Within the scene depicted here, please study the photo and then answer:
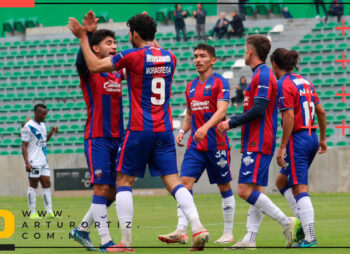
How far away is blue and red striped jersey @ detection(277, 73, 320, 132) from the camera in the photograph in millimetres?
8359

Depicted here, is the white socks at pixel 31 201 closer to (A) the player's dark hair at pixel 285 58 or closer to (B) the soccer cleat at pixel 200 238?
(A) the player's dark hair at pixel 285 58

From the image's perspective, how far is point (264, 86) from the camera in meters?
7.98

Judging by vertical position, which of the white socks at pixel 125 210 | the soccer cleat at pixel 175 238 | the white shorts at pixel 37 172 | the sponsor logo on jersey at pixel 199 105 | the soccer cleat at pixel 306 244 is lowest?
the white shorts at pixel 37 172

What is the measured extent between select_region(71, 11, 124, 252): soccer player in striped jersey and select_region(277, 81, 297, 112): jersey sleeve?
1649mm

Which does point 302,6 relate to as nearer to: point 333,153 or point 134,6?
point 134,6

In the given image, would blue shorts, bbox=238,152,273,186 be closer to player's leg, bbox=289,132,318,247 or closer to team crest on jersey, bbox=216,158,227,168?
player's leg, bbox=289,132,318,247

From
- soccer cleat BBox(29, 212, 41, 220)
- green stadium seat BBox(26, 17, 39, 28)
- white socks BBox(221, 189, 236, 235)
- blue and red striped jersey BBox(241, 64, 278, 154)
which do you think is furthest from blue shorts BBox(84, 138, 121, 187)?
green stadium seat BBox(26, 17, 39, 28)

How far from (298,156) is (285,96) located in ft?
2.12

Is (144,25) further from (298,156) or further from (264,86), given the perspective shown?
(298,156)

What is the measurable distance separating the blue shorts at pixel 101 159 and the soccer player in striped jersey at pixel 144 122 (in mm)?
391

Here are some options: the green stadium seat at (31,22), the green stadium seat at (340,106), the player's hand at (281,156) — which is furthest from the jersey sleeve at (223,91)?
the green stadium seat at (31,22)

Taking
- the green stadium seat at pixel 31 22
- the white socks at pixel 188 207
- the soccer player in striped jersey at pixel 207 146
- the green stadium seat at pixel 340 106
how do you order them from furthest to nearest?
the green stadium seat at pixel 31 22 → the green stadium seat at pixel 340 106 → the soccer player in striped jersey at pixel 207 146 → the white socks at pixel 188 207

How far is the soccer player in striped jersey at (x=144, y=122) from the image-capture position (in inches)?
297

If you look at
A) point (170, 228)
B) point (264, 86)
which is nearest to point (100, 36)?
point (264, 86)
